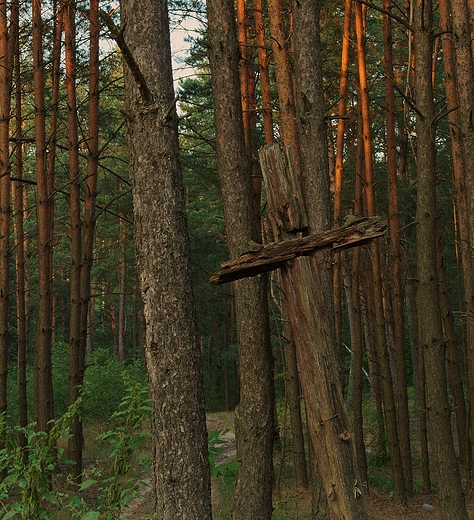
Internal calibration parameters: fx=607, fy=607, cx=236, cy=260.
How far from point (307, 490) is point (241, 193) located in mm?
8026

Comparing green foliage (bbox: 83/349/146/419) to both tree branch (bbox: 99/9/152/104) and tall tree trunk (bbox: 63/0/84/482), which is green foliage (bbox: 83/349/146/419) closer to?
tall tree trunk (bbox: 63/0/84/482)

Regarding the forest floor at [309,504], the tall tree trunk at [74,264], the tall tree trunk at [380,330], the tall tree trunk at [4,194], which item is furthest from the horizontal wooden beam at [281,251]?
the tall tree trunk at [4,194]

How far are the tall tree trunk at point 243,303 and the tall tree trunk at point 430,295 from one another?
6.80ft

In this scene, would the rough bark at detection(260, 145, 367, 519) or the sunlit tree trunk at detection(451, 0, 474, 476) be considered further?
the sunlit tree trunk at detection(451, 0, 474, 476)

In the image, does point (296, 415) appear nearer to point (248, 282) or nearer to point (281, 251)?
point (248, 282)

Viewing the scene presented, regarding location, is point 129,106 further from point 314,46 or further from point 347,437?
point 314,46

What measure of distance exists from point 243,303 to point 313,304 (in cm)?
263

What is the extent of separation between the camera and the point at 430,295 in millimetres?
7305

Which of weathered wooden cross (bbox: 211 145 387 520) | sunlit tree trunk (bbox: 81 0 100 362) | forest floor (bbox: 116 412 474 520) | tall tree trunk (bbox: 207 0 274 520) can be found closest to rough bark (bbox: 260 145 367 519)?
weathered wooden cross (bbox: 211 145 387 520)

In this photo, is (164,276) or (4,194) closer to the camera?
(164,276)

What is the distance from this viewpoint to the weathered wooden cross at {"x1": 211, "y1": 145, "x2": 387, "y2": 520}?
3.96m

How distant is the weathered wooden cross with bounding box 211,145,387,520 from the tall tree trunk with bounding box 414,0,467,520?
3.57 m

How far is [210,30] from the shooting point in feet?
23.4

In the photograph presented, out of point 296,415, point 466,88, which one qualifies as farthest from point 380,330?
point 466,88
